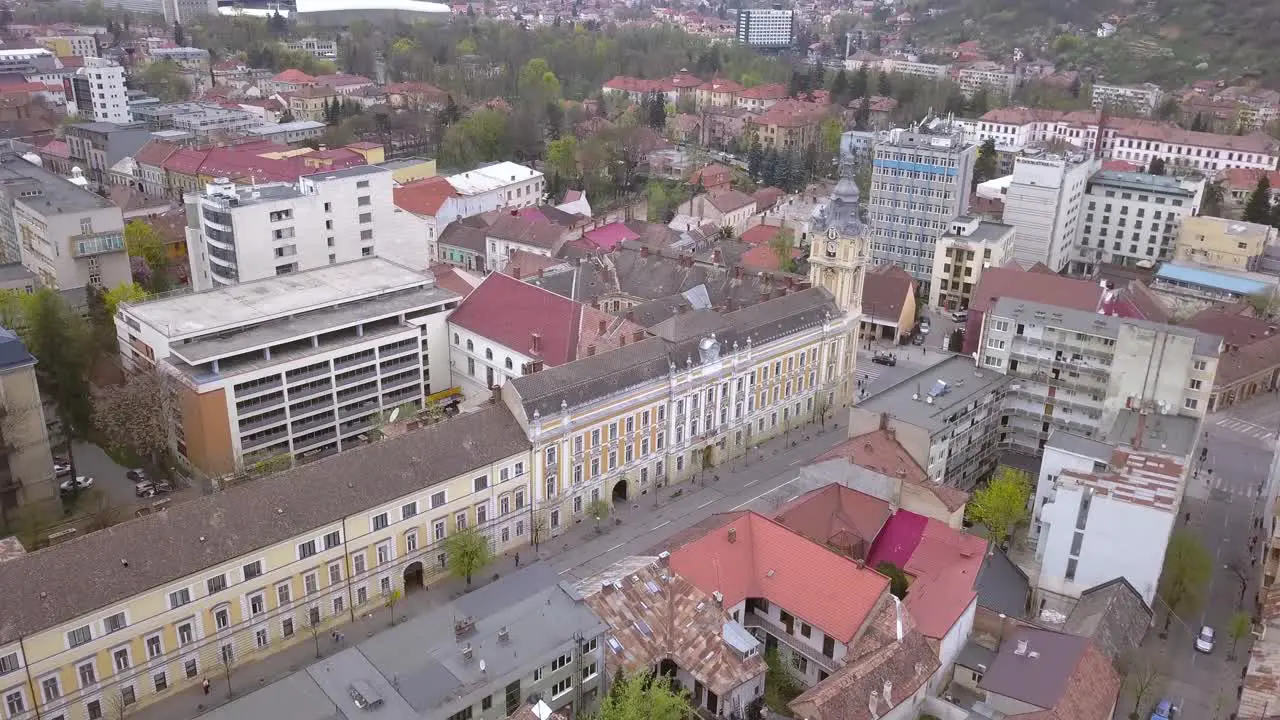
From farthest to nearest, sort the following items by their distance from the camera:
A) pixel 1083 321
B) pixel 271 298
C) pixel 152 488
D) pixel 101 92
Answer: pixel 101 92 < pixel 271 298 < pixel 1083 321 < pixel 152 488

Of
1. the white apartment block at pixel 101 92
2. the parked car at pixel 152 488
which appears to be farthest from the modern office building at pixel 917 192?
the white apartment block at pixel 101 92

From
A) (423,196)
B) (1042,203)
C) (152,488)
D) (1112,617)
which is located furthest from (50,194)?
(1042,203)

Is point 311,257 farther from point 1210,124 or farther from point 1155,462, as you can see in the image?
point 1210,124

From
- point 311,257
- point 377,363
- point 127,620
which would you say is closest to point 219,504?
point 127,620

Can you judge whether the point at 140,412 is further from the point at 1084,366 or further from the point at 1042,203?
the point at 1042,203

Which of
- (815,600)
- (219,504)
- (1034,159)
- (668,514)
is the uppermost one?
(1034,159)

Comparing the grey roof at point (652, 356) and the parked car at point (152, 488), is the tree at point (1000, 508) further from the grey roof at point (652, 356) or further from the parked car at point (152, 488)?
the parked car at point (152, 488)
